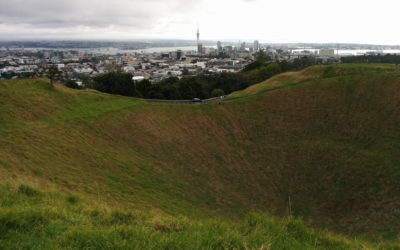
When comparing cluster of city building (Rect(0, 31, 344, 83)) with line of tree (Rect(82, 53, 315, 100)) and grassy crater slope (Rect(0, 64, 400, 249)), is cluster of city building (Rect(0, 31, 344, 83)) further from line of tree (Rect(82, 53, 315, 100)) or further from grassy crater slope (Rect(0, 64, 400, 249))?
grassy crater slope (Rect(0, 64, 400, 249))

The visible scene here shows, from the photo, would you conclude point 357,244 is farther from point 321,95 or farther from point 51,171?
point 321,95

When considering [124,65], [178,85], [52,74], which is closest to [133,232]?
[52,74]

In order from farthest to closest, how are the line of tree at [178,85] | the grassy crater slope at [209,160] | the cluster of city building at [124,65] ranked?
the cluster of city building at [124,65], the line of tree at [178,85], the grassy crater slope at [209,160]

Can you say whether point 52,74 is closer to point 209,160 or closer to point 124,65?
point 209,160

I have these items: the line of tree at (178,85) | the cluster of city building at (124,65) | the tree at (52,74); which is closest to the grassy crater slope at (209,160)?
the tree at (52,74)

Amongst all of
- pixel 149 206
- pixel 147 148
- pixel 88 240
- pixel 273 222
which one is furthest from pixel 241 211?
pixel 88 240

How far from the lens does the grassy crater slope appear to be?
211 inches

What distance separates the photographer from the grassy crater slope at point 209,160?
536 cm

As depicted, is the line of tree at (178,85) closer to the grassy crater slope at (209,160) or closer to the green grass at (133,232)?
the grassy crater slope at (209,160)

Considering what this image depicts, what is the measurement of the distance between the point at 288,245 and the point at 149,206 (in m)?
7.98

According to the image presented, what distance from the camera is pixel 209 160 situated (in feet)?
62.3

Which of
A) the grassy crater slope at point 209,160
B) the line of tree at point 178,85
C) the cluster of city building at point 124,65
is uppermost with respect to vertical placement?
the cluster of city building at point 124,65

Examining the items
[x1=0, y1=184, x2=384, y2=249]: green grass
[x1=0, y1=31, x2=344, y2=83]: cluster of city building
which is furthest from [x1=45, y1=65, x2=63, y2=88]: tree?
[x1=0, y1=31, x2=344, y2=83]: cluster of city building

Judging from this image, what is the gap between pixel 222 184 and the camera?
16594 mm
